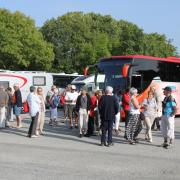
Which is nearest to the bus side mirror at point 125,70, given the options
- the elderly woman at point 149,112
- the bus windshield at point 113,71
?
the bus windshield at point 113,71

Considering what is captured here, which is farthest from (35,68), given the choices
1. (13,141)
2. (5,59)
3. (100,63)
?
(13,141)

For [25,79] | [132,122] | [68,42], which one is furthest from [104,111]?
[68,42]

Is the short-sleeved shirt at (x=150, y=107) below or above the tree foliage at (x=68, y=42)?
below

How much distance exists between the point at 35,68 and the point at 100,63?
36.3 metres

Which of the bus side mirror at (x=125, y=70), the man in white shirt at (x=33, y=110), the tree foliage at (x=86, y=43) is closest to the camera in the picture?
the man in white shirt at (x=33, y=110)

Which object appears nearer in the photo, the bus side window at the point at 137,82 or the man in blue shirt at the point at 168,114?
the man in blue shirt at the point at 168,114

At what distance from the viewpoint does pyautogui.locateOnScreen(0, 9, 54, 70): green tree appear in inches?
2132

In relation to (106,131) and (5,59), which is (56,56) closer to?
(5,59)

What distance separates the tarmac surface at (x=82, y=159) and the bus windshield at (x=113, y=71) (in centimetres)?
630

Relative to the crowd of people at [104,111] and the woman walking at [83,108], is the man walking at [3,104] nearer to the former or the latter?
the crowd of people at [104,111]

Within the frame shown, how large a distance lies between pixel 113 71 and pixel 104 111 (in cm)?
954

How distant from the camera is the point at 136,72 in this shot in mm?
23062

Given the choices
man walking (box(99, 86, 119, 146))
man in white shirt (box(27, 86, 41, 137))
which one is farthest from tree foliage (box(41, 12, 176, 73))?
man walking (box(99, 86, 119, 146))

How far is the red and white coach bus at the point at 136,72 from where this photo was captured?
22578 mm
